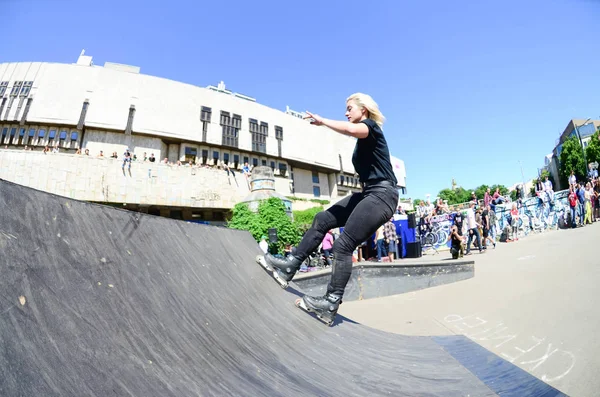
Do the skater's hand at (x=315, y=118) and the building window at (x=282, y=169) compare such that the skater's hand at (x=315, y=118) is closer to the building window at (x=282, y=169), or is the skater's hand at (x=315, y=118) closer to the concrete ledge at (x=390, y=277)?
the concrete ledge at (x=390, y=277)

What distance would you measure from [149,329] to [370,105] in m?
2.07

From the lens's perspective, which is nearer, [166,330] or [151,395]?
[151,395]

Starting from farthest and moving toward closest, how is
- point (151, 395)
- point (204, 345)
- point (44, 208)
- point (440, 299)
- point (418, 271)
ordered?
point (418, 271) → point (440, 299) → point (204, 345) → point (44, 208) → point (151, 395)

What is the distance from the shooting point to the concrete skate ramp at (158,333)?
27.6 inches

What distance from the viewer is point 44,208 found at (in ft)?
3.23

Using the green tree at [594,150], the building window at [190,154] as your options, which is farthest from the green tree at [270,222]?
the green tree at [594,150]

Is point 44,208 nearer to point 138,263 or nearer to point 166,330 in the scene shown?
point 138,263

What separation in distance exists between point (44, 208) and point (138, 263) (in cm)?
40

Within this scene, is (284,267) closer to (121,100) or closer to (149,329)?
(149,329)

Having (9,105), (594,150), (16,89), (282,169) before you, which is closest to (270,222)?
(282,169)

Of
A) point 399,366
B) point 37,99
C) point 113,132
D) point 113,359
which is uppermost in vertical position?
point 37,99

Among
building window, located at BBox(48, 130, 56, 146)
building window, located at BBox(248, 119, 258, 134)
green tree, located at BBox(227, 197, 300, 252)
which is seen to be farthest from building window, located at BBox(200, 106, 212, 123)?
green tree, located at BBox(227, 197, 300, 252)

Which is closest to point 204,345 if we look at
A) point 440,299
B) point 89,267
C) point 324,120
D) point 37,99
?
point 89,267

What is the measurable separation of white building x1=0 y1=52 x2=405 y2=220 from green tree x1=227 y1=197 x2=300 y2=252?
70.8 ft
